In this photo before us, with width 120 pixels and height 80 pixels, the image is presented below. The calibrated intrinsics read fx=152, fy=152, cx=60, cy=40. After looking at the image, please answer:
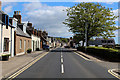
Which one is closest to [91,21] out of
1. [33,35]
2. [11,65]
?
[33,35]

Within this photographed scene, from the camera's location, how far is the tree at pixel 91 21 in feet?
132

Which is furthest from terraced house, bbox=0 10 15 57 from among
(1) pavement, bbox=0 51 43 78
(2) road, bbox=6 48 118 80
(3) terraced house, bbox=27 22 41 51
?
(3) terraced house, bbox=27 22 41 51

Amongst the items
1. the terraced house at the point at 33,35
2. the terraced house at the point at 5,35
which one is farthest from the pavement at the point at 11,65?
the terraced house at the point at 33,35

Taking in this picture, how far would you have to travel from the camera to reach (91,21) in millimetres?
40094

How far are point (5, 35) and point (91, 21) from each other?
84.6 ft

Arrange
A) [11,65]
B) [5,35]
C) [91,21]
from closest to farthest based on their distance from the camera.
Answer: [11,65] → [5,35] → [91,21]

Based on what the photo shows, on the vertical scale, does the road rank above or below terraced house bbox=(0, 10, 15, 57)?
below

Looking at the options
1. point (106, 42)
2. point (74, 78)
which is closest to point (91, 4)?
point (74, 78)

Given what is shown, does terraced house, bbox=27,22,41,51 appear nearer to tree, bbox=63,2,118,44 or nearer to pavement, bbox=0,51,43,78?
tree, bbox=63,2,118,44

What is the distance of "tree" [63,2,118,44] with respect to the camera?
4038 cm

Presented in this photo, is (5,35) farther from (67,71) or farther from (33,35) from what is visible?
(33,35)

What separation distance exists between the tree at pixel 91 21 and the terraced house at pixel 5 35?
21.6 meters

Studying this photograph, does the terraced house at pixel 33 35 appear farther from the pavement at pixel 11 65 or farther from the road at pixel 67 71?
the road at pixel 67 71

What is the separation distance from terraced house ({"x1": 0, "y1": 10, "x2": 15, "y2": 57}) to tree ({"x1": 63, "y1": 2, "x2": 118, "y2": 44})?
21.6 m
